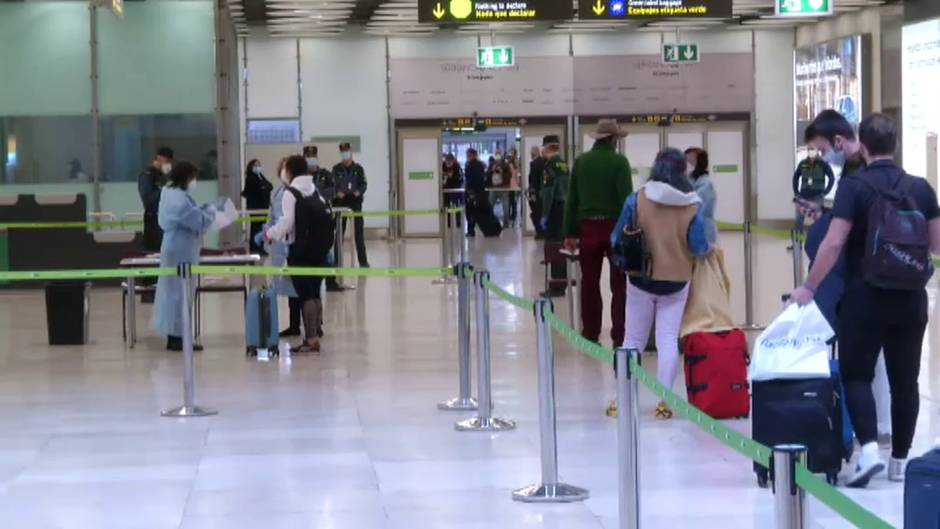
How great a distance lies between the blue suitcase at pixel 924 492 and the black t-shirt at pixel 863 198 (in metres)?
2.97

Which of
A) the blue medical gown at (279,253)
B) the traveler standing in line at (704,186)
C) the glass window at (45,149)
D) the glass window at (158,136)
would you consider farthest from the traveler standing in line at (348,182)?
the traveler standing in line at (704,186)

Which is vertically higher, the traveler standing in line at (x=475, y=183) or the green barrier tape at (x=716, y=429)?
the traveler standing in line at (x=475, y=183)

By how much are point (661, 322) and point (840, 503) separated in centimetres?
603

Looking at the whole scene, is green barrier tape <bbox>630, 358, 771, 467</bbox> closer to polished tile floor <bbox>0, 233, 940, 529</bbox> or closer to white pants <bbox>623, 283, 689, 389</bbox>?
polished tile floor <bbox>0, 233, 940, 529</bbox>

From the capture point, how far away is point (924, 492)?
463 centimetres

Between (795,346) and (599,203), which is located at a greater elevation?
(599,203)

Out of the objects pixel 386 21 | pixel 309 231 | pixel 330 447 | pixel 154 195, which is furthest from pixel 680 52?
pixel 330 447

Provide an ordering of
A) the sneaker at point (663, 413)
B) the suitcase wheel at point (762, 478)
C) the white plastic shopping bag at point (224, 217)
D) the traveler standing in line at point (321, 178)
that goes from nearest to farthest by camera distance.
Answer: the suitcase wheel at point (762, 478) < the sneaker at point (663, 413) < the white plastic shopping bag at point (224, 217) < the traveler standing in line at point (321, 178)

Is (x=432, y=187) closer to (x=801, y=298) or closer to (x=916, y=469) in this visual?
(x=801, y=298)

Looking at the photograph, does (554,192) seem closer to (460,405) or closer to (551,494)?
(460,405)

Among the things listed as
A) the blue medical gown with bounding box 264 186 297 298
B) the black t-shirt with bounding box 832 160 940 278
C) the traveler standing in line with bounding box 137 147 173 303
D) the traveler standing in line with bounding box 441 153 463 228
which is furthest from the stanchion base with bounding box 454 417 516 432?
the traveler standing in line with bounding box 441 153 463 228

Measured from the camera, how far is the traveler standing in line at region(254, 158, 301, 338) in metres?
14.6

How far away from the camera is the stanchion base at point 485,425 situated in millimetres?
9875

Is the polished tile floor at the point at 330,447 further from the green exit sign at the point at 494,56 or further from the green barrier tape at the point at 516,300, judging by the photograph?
the green exit sign at the point at 494,56
